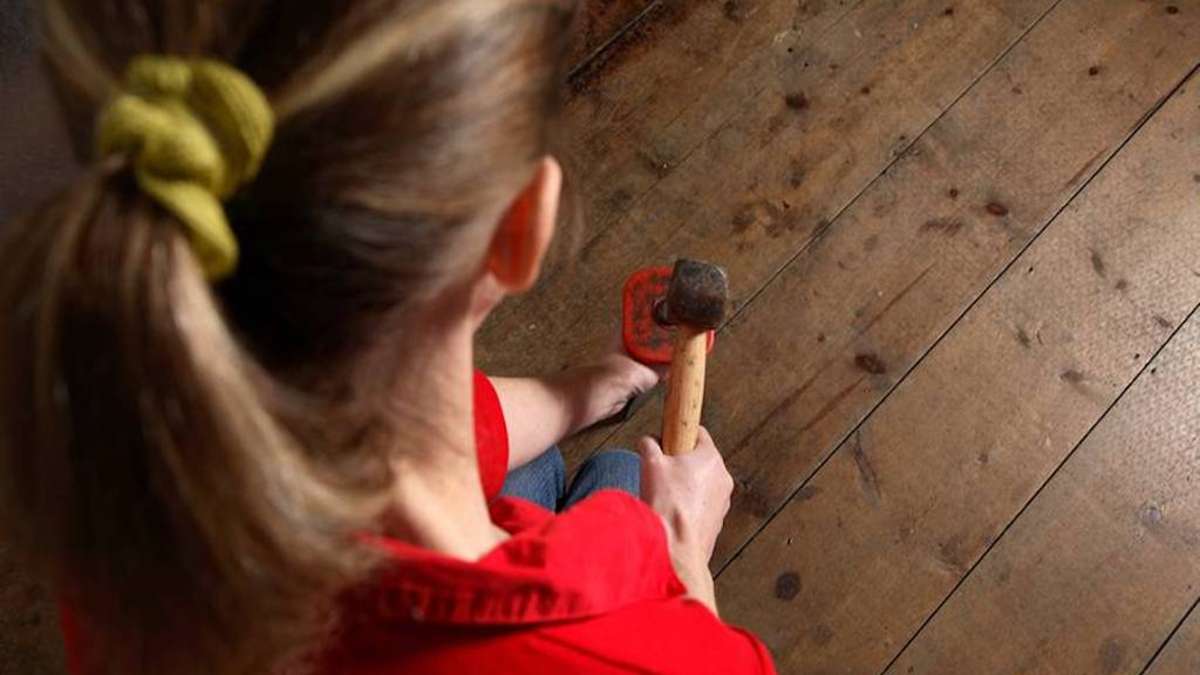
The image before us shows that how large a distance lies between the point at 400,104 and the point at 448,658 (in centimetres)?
30

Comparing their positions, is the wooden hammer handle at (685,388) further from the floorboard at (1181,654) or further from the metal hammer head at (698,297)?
the floorboard at (1181,654)

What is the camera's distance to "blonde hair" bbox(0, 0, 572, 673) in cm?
45

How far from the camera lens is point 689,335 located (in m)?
1.09

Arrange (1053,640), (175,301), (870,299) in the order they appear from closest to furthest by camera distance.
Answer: (175,301), (1053,640), (870,299)

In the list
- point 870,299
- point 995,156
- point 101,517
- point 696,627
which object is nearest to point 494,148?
point 101,517

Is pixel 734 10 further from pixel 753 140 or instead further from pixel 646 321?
pixel 646 321

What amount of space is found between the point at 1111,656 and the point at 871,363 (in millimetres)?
398

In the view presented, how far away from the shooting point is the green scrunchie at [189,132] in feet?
1.42

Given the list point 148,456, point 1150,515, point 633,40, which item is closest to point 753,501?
point 1150,515

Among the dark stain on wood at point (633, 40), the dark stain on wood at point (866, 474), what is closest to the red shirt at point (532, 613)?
the dark stain on wood at point (866, 474)

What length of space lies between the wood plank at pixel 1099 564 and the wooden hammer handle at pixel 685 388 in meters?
0.35

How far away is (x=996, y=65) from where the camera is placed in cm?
143

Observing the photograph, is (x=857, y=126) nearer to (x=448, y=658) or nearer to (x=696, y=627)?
(x=696, y=627)

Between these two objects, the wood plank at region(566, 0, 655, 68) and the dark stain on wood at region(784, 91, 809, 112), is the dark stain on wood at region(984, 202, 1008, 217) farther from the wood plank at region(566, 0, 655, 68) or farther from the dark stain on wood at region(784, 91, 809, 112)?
the wood plank at region(566, 0, 655, 68)
